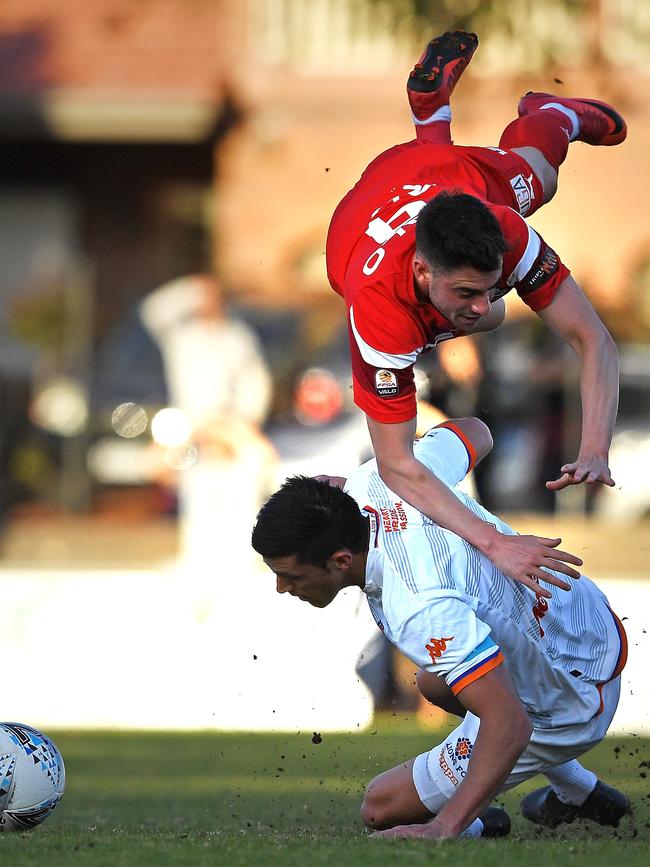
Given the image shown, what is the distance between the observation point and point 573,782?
661cm

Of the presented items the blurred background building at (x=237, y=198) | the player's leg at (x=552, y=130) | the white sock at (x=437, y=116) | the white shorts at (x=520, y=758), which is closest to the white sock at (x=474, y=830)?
the white shorts at (x=520, y=758)

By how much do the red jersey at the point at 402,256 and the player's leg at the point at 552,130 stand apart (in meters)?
0.15

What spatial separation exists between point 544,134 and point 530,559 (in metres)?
2.44

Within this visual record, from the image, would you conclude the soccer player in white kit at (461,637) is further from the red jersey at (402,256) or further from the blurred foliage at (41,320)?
the blurred foliage at (41,320)

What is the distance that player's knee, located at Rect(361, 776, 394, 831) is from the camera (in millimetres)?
6352

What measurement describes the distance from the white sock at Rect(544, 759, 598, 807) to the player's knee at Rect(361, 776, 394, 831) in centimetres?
68

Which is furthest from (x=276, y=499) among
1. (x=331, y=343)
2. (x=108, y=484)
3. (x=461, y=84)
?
(x=461, y=84)

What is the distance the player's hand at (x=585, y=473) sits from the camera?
6.06 metres

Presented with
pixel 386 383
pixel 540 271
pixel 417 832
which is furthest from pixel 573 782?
pixel 540 271

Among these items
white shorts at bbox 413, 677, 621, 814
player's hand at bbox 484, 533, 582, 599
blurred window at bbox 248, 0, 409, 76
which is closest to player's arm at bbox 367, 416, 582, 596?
player's hand at bbox 484, 533, 582, 599

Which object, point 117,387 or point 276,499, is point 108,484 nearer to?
point 117,387

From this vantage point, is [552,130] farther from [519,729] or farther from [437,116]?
[519,729]

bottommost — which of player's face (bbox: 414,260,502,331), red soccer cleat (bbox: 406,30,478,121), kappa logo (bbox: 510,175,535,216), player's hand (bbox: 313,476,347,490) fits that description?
player's hand (bbox: 313,476,347,490)

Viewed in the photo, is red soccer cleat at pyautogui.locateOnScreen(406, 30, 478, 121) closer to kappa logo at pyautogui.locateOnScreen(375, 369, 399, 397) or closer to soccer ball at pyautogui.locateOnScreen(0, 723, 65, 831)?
kappa logo at pyautogui.locateOnScreen(375, 369, 399, 397)
